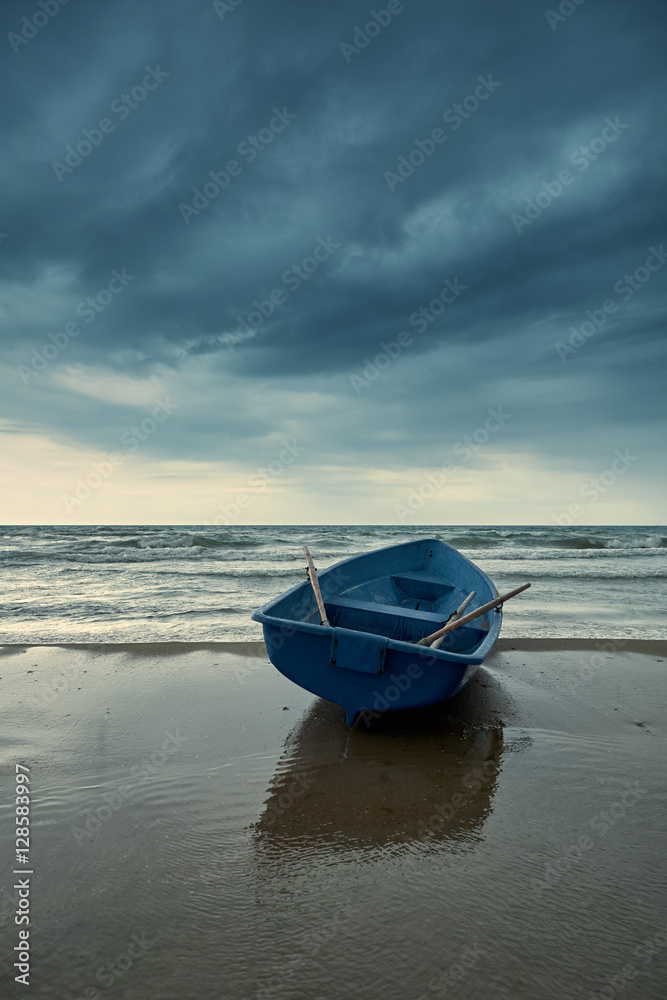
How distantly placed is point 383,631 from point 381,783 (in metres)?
2.07

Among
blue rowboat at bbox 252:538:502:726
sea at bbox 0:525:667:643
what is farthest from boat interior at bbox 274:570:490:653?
sea at bbox 0:525:667:643

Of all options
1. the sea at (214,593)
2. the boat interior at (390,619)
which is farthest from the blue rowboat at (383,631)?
the sea at (214,593)

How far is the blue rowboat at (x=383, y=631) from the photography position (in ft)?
12.1

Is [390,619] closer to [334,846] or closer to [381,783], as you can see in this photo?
[381,783]

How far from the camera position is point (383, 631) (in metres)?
5.30

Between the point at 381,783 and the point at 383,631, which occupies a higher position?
the point at 383,631

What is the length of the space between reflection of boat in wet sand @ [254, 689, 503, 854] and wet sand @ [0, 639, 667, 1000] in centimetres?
2

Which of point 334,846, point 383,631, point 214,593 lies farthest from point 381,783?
point 214,593

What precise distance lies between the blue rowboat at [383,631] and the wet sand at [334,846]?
0.45 metres

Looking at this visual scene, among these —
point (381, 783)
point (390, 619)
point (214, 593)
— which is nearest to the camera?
point (381, 783)

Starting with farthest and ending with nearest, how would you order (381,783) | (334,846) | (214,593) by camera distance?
(214,593) < (381,783) < (334,846)

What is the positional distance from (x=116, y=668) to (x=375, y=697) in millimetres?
3269

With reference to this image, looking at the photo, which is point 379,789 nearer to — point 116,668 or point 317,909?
point 317,909

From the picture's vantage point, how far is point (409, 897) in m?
2.27
